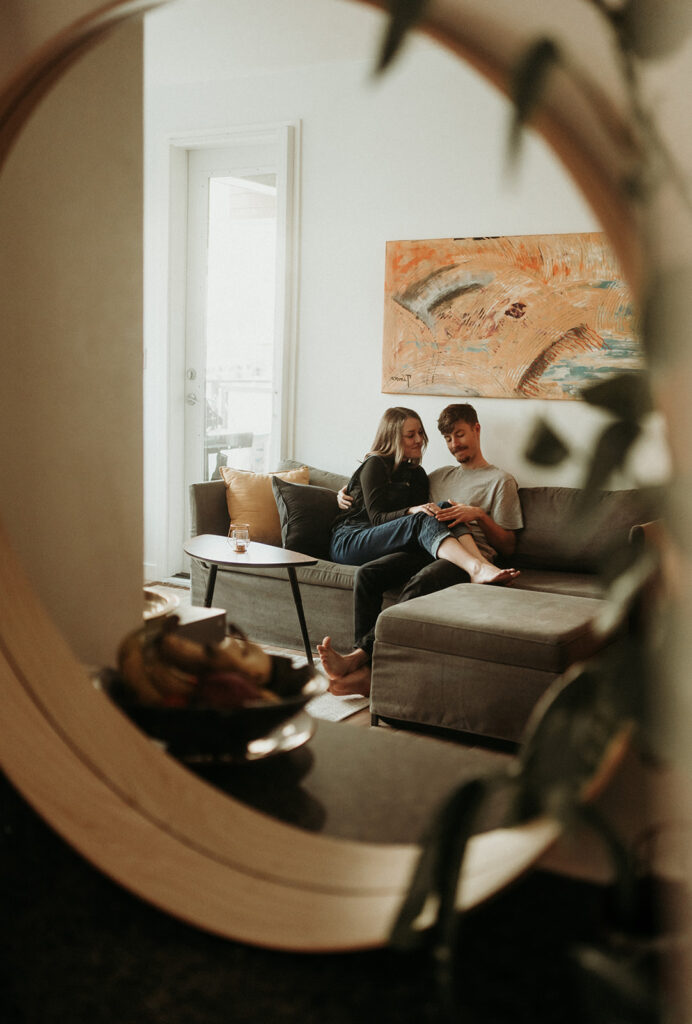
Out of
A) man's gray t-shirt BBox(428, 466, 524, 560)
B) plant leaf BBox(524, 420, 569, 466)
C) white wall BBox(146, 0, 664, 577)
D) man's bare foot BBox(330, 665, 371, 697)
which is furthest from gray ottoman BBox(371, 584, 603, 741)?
plant leaf BBox(524, 420, 569, 466)

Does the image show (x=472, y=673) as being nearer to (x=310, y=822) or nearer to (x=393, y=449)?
(x=393, y=449)

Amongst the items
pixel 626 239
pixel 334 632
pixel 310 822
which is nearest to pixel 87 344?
pixel 310 822

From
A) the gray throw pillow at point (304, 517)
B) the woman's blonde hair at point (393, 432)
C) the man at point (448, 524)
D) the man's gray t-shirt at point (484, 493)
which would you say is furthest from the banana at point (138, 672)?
the woman's blonde hair at point (393, 432)

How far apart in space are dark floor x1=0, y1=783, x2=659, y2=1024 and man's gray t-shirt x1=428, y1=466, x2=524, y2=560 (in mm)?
3184

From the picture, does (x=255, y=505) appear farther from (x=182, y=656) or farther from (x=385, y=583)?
(x=182, y=656)

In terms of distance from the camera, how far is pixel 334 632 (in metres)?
3.81

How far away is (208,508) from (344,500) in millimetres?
638

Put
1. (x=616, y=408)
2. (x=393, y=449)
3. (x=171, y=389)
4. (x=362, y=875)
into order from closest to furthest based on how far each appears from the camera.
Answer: (x=616, y=408) < (x=362, y=875) < (x=393, y=449) < (x=171, y=389)

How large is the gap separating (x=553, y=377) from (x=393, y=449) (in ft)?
2.67

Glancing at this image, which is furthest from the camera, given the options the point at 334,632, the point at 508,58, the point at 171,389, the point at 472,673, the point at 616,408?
the point at 171,389

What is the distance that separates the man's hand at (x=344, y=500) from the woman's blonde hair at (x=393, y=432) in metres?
0.23

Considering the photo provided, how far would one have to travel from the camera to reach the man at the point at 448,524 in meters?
3.42

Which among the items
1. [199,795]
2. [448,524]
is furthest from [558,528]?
[199,795]

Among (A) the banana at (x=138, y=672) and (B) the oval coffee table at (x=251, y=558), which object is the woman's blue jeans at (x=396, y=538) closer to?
(B) the oval coffee table at (x=251, y=558)
